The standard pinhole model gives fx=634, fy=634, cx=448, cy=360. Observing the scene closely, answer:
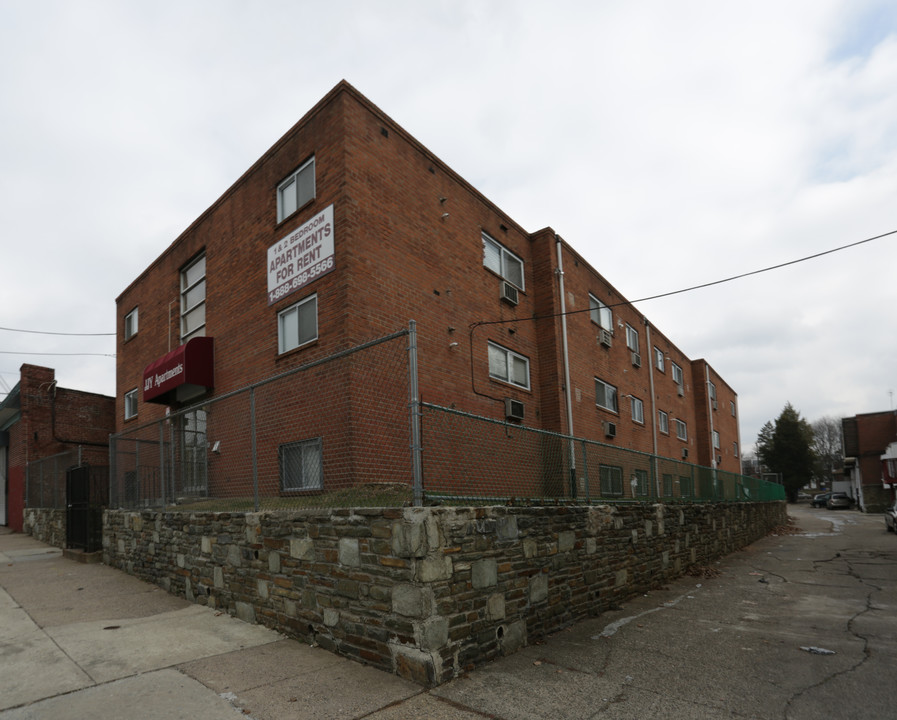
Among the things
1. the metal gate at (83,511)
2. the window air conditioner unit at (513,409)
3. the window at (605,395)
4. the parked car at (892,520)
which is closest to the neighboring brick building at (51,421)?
the metal gate at (83,511)

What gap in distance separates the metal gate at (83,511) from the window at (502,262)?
9.99m

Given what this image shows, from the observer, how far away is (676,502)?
1295cm

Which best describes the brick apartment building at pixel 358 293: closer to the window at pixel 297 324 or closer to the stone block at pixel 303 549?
the window at pixel 297 324

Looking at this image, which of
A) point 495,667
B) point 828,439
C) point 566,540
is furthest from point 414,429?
point 828,439

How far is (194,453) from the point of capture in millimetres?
9570

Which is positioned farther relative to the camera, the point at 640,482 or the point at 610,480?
the point at 640,482

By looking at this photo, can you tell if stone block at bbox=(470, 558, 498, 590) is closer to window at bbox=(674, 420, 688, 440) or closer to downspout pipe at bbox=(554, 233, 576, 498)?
downspout pipe at bbox=(554, 233, 576, 498)

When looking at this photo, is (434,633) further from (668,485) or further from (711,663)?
(668,485)

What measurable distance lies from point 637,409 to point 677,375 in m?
8.30

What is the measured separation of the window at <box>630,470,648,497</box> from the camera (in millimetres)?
11805

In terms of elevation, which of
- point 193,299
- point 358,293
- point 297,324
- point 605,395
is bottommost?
point 605,395

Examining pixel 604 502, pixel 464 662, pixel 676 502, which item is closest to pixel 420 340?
pixel 604 502

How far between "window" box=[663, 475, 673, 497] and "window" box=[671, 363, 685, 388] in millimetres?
15672

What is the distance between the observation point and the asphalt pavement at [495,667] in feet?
16.2
